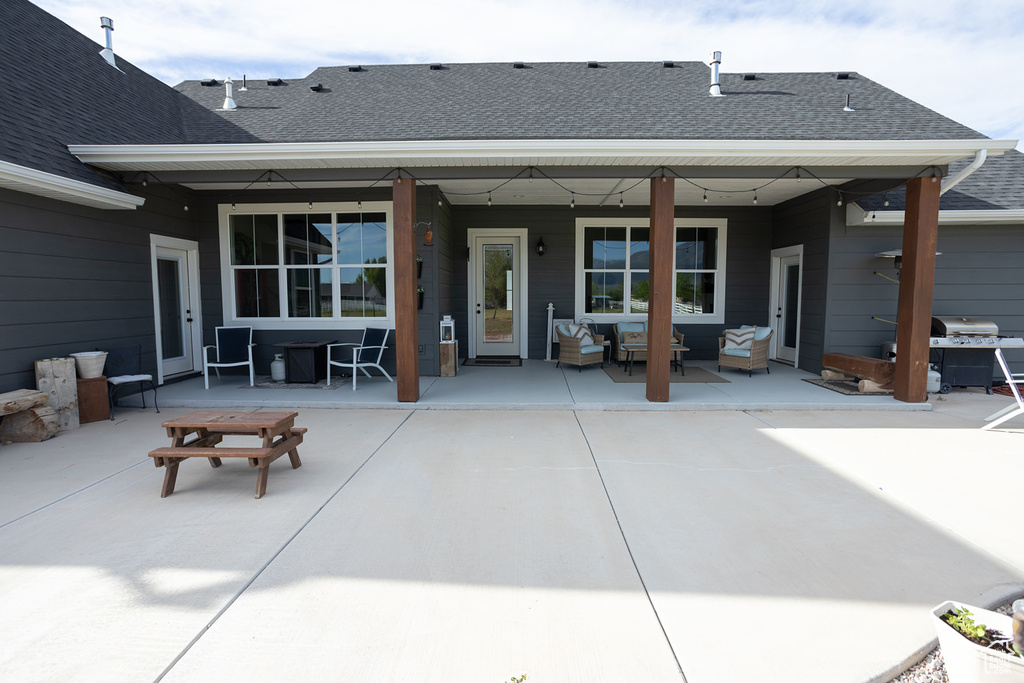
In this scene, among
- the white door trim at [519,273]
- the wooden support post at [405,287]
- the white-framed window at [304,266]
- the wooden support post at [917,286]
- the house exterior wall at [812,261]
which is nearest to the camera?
the wooden support post at [917,286]

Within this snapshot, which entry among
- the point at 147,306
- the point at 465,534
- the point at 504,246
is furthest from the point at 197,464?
the point at 504,246

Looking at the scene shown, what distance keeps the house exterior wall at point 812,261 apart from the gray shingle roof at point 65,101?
28.5 ft

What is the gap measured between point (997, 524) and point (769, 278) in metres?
6.76

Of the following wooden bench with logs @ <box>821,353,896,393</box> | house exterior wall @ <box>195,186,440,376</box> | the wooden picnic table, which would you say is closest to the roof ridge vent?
house exterior wall @ <box>195,186,440,376</box>

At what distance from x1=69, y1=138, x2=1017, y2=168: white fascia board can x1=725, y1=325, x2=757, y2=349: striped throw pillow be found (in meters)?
2.80

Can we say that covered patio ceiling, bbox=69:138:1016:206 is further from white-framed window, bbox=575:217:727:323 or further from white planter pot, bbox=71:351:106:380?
white-framed window, bbox=575:217:727:323

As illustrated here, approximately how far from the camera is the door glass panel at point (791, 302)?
849cm

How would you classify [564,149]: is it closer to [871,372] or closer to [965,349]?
[871,372]

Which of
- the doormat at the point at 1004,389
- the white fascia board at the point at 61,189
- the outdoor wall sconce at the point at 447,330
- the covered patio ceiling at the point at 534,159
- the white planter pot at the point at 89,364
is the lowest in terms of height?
the doormat at the point at 1004,389

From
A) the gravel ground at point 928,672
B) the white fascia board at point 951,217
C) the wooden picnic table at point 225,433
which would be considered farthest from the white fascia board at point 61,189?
the white fascia board at point 951,217

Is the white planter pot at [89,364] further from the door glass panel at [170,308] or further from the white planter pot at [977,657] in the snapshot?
the white planter pot at [977,657]

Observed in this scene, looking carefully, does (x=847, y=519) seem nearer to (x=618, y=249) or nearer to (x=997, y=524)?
(x=997, y=524)

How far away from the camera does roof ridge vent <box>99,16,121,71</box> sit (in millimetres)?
7258

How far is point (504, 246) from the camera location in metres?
9.43
